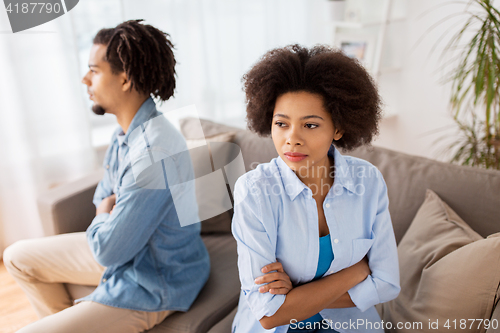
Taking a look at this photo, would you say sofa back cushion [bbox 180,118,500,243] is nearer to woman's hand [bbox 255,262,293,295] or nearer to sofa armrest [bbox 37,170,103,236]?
woman's hand [bbox 255,262,293,295]

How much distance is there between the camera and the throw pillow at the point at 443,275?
1064mm

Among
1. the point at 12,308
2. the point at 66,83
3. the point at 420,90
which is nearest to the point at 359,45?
the point at 420,90

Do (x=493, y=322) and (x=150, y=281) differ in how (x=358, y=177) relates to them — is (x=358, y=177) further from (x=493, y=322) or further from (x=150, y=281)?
(x=150, y=281)

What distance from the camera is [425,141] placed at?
3.12m

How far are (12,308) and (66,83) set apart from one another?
1.18m

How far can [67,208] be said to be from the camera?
1.67m

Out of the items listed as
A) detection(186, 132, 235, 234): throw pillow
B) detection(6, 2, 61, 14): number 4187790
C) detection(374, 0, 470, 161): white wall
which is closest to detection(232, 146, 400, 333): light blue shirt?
detection(186, 132, 235, 234): throw pillow

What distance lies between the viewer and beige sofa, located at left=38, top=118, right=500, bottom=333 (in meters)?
1.30

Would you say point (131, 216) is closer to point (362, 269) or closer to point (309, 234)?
point (309, 234)

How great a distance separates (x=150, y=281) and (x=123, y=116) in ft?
1.89

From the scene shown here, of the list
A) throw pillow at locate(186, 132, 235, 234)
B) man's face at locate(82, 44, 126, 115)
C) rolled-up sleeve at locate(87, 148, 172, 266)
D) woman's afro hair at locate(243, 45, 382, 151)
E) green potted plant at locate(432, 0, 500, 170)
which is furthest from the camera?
green potted plant at locate(432, 0, 500, 170)

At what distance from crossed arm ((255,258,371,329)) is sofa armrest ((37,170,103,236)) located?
3.43 feet

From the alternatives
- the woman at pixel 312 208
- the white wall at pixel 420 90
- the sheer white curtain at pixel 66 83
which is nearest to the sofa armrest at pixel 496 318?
the woman at pixel 312 208

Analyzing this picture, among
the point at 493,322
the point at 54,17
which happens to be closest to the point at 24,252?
the point at 54,17
